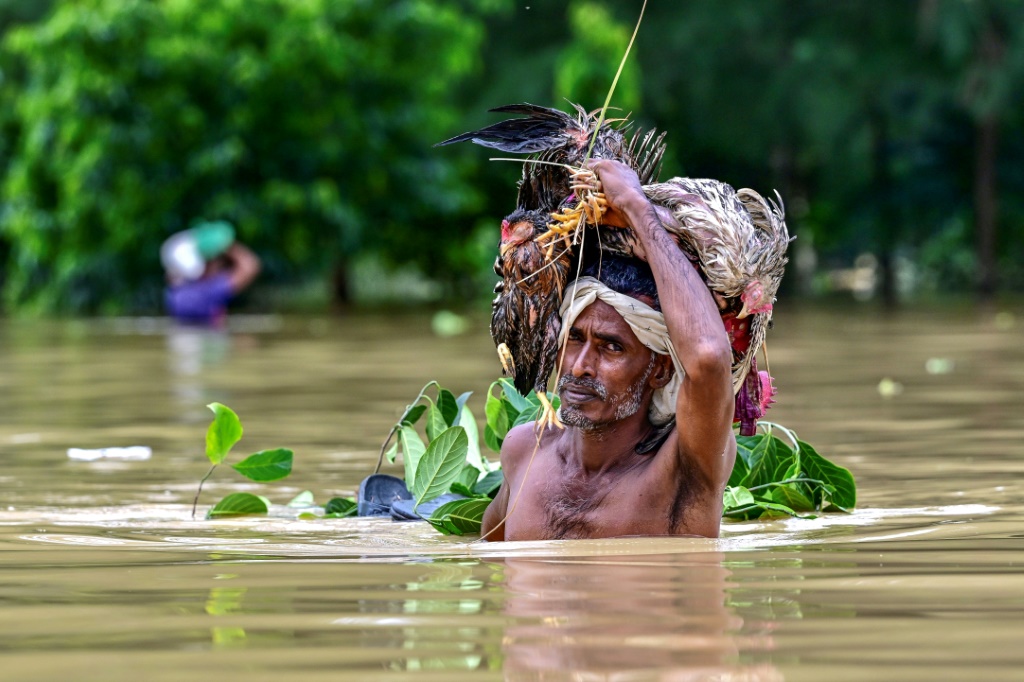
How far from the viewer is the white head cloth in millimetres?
4293

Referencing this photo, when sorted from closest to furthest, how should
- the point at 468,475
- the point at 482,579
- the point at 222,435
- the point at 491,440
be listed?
the point at 482,579, the point at 222,435, the point at 468,475, the point at 491,440

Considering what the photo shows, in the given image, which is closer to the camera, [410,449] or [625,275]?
[625,275]

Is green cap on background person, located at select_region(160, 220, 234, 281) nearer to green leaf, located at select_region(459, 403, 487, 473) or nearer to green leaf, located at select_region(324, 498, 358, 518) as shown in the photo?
green leaf, located at select_region(459, 403, 487, 473)

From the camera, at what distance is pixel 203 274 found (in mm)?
23828

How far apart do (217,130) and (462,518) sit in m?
24.8

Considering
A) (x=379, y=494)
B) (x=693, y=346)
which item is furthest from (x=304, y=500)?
(x=693, y=346)

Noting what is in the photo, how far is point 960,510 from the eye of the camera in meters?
5.49

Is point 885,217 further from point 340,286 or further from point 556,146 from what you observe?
point 556,146

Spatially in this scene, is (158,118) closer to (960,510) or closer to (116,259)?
(116,259)

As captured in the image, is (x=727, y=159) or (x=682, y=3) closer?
(x=682, y=3)

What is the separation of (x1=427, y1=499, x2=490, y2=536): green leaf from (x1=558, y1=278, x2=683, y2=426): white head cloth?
2.72 feet

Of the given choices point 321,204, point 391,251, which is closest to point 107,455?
point 321,204

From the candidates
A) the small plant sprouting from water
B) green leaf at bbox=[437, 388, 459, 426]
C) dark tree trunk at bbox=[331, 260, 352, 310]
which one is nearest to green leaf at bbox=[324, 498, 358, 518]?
the small plant sprouting from water

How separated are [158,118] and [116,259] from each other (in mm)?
2414
